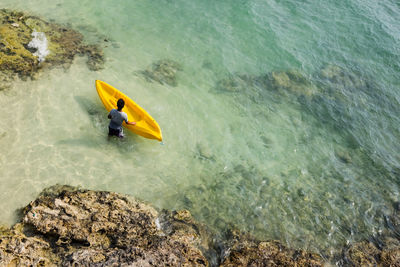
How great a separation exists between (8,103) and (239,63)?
31.8ft

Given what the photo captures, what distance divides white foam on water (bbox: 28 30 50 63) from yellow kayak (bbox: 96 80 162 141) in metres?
3.25

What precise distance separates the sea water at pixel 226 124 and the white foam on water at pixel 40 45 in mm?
1217

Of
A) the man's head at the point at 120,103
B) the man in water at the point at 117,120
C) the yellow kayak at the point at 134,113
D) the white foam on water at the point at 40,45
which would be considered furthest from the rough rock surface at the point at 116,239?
the white foam on water at the point at 40,45

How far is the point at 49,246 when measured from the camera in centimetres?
571

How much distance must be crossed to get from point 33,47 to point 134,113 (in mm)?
5677

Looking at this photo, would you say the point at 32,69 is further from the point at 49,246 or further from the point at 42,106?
the point at 49,246

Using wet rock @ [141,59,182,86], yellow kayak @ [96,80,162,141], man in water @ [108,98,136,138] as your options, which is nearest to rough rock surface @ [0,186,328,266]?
man in water @ [108,98,136,138]

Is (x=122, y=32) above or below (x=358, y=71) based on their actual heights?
below

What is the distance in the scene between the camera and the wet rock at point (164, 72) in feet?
38.2

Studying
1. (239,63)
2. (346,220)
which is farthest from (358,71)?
(346,220)

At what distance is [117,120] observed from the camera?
8266mm

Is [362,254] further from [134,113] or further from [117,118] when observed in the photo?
[134,113]

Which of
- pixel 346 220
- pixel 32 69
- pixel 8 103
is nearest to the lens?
pixel 346 220

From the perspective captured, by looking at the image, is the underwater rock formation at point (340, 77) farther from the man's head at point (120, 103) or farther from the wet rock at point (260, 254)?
the man's head at point (120, 103)
